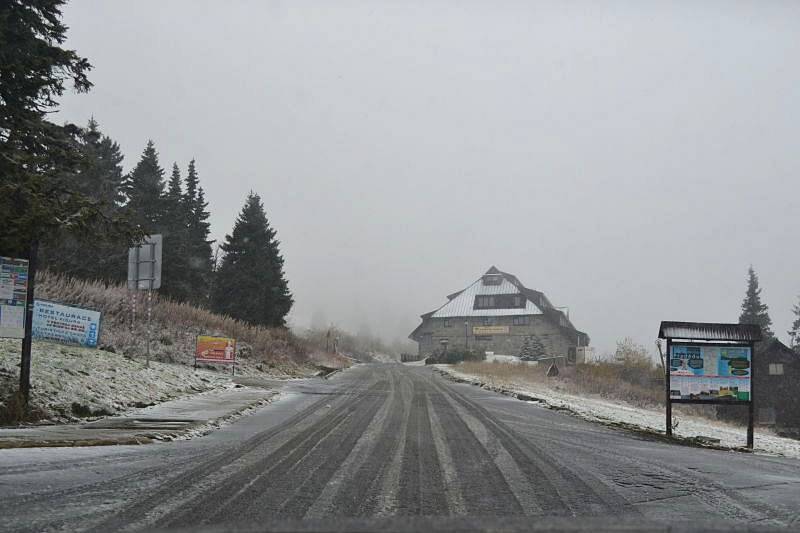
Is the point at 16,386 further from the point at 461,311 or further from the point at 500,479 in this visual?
the point at 461,311

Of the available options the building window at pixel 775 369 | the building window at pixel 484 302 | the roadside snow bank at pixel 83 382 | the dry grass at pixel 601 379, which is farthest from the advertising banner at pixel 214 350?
the building window at pixel 484 302

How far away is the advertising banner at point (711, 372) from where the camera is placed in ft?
48.7

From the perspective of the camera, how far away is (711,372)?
587 inches

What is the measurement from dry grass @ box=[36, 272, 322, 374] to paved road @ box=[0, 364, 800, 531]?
14.6 metres

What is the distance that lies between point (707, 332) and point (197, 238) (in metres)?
52.4

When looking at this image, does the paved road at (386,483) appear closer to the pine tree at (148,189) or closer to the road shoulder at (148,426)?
the road shoulder at (148,426)

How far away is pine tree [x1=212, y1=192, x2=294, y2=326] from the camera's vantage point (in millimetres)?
48916

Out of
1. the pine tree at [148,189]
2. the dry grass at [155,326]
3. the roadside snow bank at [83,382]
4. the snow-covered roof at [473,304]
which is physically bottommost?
the roadside snow bank at [83,382]

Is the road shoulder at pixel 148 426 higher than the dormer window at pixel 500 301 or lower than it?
lower

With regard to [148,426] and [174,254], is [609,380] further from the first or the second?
[148,426]

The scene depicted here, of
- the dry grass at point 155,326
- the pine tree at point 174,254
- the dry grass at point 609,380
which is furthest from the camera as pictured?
Answer: the pine tree at point 174,254

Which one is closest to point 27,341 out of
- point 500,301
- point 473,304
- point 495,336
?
point 495,336

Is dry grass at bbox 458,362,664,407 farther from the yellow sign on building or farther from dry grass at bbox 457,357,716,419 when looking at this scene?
the yellow sign on building

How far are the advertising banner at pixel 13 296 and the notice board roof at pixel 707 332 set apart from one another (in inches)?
521
